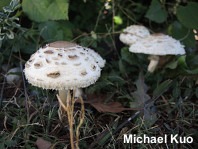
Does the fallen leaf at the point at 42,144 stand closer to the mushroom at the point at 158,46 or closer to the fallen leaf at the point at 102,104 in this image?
the fallen leaf at the point at 102,104

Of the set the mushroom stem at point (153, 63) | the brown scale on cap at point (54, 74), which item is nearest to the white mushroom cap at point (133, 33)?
the mushroom stem at point (153, 63)

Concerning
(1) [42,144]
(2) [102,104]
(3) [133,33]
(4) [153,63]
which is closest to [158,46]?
(4) [153,63]

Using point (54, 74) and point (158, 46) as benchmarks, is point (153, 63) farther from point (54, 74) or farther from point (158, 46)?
point (54, 74)

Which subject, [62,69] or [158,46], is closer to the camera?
[62,69]

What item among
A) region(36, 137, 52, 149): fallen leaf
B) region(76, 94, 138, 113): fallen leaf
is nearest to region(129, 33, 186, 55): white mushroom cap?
region(76, 94, 138, 113): fallen leaf

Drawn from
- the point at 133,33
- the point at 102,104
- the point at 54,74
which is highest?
the point at 54,74
